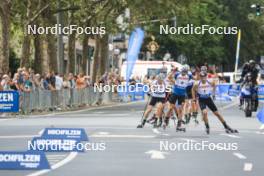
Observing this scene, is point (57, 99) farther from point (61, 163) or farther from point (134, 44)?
point (61, 163)

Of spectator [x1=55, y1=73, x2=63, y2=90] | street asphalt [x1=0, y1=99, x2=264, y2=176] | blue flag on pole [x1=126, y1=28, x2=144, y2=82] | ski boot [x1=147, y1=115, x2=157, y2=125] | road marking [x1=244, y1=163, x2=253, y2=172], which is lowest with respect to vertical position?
street asphalt [x1=0, y1=99, x2=264, y2=176]

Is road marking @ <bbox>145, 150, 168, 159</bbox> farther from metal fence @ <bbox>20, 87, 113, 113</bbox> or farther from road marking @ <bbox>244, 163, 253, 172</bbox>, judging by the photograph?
metal fence @ <bbox>20, 87, 113, 113</bbox>

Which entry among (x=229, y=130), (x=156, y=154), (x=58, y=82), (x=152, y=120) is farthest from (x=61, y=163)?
(x=58, y=82)

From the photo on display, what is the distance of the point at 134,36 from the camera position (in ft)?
165

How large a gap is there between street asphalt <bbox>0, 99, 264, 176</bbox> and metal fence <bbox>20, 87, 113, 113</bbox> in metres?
6.65

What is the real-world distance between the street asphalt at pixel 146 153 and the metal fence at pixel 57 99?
6651 mm

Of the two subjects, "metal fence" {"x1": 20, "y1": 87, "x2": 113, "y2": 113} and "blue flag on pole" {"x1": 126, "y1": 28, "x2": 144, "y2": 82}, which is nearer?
"metal fence" {"x1": 20, "y1": 87, "x2": 113, "y2": 113}

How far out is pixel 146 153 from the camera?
18.6 meters

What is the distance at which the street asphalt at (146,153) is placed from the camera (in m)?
15.2

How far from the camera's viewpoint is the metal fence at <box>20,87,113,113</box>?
35500 millimetres

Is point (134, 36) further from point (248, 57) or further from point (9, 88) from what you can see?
point (248, 57)

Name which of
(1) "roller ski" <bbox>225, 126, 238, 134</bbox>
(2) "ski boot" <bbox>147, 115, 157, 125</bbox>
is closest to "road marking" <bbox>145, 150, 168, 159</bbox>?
(1) "roller ski" <bbox>225, 126, 238, 134</bbox>

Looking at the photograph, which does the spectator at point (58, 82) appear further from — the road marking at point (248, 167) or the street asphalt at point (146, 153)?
the road marking at point (248, 167)

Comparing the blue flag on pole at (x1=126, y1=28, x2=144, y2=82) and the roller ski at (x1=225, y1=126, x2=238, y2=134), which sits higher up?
the blue flag on pole at (x1=126, y1=28, x2=144, y2=82)
